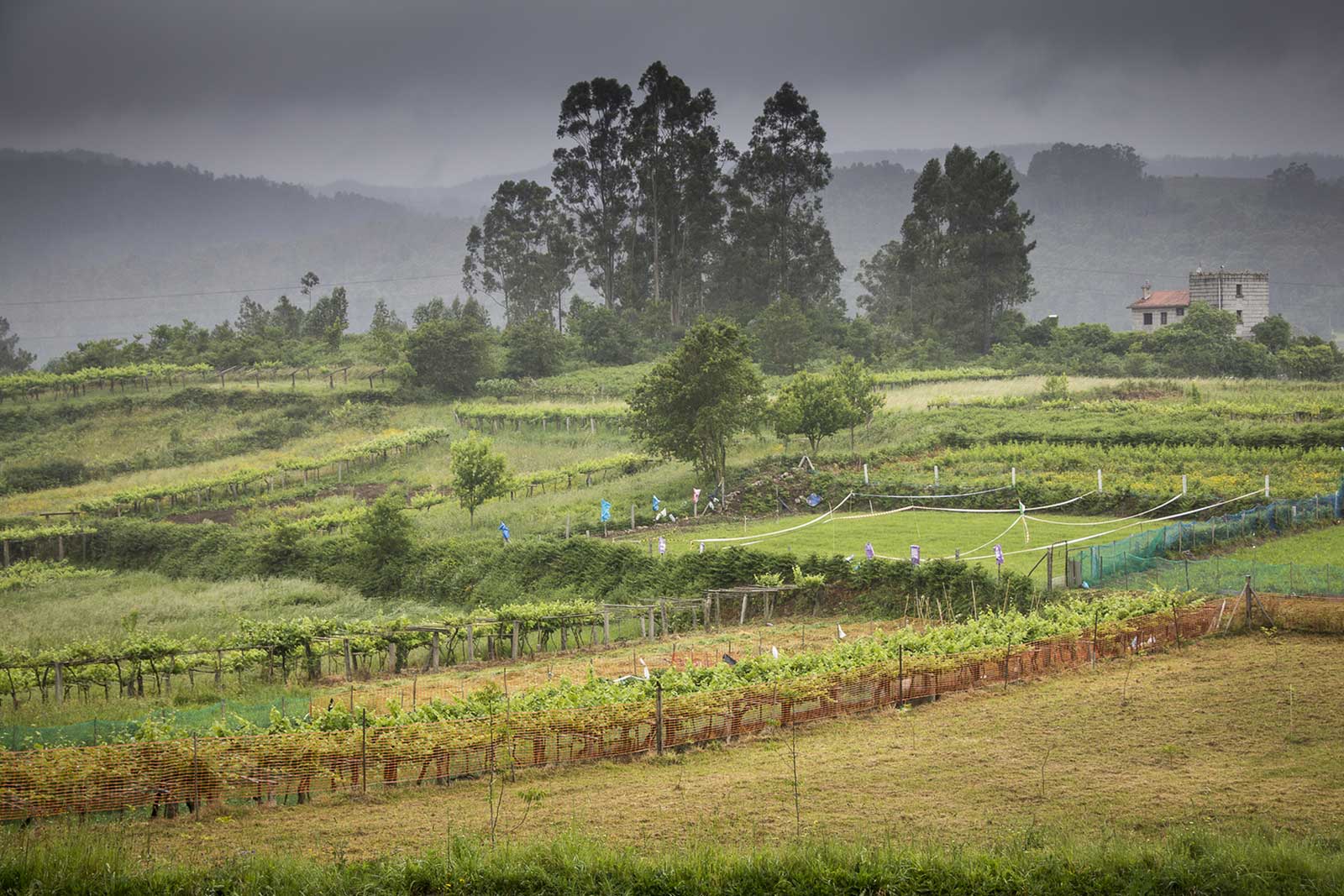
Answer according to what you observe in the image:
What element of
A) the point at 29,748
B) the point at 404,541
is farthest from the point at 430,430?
the point at 29,748

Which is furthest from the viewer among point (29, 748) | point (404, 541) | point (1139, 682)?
point (404, 541)

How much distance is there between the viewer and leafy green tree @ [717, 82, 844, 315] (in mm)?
106688

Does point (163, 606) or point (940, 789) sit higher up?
point (940, 789)

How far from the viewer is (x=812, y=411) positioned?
5197 centimetres

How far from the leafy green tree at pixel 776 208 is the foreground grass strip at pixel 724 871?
308 ft

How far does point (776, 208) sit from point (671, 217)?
35.9 feet

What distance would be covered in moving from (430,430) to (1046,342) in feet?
165

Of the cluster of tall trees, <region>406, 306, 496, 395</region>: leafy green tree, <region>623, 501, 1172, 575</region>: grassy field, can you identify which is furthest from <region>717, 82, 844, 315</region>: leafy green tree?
<region>623, 501, 1172, 575</region>: grassy field

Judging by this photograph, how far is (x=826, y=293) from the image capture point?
124 meters

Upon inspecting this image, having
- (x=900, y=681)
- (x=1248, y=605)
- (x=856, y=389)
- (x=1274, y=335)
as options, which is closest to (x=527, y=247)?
(x=1274, y=335)

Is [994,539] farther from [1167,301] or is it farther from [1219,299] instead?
[1219,299]

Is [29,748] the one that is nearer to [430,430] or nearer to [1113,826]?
[1113,826]

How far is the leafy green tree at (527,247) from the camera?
12150cm

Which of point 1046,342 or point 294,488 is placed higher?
point 1046,342
